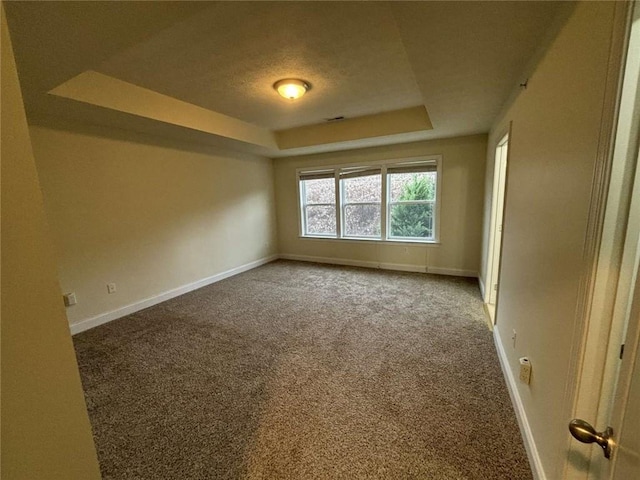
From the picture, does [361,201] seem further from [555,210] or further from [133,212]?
[555,210]

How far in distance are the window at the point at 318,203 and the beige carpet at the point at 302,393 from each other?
2.45m

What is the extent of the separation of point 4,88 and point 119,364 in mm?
2489

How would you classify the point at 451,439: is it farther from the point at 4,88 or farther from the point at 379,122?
the point at 379,122

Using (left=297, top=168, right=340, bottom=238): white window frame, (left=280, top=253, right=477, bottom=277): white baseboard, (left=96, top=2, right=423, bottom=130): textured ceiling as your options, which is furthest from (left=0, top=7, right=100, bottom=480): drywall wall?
(left=297, top=168, right=340, bottom=238): white window frame

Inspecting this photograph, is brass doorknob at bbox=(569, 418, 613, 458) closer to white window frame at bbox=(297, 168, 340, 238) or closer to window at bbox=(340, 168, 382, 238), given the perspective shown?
window at bbox=(340, 168, 382, 238)

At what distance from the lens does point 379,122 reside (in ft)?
12.9

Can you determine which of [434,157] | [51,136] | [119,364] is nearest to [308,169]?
[434,157]

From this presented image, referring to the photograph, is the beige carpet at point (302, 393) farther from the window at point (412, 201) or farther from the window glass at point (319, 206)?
the window glass at point (319, 206)

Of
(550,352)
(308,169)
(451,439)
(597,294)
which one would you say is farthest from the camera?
(308,169)

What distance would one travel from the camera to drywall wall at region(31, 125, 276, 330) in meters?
2.85

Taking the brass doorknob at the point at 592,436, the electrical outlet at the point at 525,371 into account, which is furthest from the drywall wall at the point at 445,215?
the brass doorknob at the point at 592,436

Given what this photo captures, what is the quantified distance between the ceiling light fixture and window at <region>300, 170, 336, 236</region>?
2626mm

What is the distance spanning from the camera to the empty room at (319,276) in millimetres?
741

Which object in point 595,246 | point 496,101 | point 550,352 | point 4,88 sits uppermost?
point 496,101
